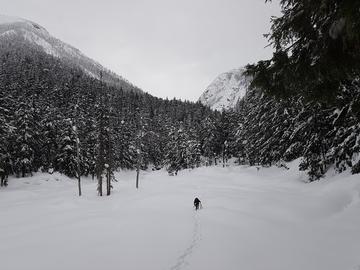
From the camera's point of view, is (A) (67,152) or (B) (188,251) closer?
(B) (188,251)

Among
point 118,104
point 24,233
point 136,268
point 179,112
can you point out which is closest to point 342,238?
point 136,268

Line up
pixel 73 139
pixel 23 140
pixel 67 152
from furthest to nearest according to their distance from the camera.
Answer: pixel 67 152, pixel 73 139, pixel 23 140

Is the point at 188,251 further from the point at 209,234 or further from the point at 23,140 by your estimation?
the point at 23,140

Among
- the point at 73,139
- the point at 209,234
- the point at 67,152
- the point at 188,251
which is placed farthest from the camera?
the point at 67,152

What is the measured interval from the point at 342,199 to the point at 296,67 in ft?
51.4

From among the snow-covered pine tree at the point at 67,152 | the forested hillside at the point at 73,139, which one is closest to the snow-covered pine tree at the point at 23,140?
the forested hillside at the point at 73,139

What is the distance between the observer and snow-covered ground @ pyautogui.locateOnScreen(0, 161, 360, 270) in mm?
13031

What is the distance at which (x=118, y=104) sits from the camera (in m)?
132

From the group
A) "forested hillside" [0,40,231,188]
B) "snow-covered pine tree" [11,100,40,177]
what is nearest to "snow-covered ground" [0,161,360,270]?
"forested hillside" [0,40,231,188]

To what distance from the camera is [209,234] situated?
1795 centimetres

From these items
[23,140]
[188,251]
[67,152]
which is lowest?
[188,251]

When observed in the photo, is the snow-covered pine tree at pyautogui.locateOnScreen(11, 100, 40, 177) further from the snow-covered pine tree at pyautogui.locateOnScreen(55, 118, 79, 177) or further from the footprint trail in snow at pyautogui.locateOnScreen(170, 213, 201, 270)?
the footprint trail in snow at pyautogui.locateOnScreen(170, 213, 201, 270)

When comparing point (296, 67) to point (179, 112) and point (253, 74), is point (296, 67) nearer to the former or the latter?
point (253, 74)

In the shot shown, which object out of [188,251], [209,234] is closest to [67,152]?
[209,234]
